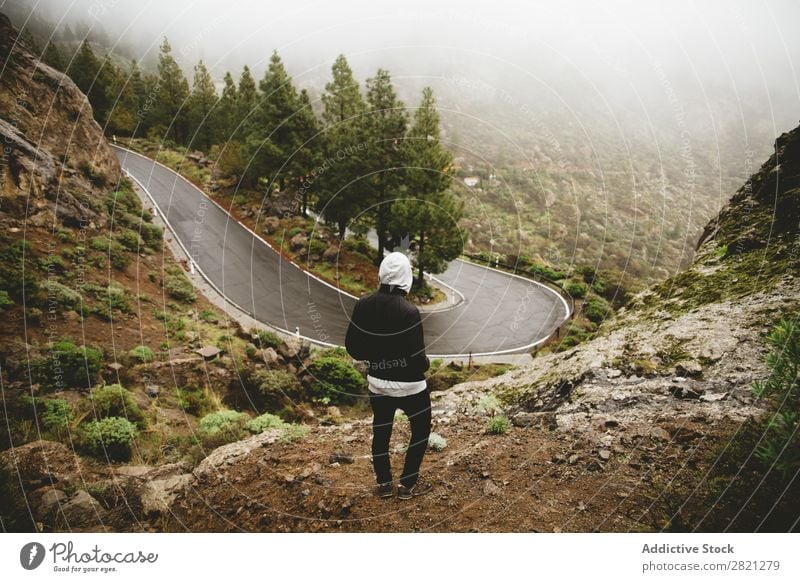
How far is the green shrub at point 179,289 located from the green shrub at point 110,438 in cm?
1415

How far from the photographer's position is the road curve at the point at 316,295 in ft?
69.1

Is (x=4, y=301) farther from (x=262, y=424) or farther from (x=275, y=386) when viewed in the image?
(x=262, y=424)

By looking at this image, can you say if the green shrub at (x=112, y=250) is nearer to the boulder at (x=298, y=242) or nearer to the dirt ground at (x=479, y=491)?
the boulder at (x=298, y=242)

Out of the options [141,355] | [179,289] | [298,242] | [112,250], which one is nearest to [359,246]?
[298,242]

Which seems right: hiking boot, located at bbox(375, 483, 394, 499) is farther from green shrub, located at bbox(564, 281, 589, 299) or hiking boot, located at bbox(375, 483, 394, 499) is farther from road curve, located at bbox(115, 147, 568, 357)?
green shrub, located at bbox(564, 281, 589, 299)

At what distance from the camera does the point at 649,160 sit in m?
88.9

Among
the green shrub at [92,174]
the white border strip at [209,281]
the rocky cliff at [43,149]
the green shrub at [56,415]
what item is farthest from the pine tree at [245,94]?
the green shrub at [56,415]

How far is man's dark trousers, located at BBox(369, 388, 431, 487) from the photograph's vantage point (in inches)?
161

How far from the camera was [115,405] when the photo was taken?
7914 mm

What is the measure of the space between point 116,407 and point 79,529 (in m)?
4.38

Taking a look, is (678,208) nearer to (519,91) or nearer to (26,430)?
(519,91)

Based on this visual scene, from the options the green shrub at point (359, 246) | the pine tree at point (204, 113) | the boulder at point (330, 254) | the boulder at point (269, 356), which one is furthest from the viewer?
the pine tree at point (204, 113)

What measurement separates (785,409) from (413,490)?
3.62 m

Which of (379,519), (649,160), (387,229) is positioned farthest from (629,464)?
(649,160)
